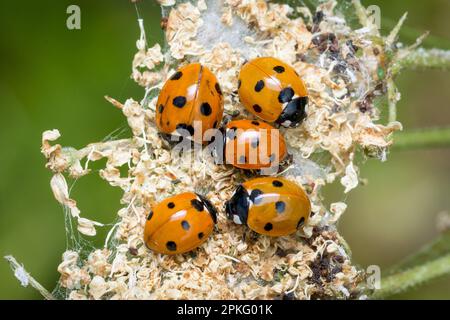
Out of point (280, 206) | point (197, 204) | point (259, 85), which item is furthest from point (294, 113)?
point (197, 204)

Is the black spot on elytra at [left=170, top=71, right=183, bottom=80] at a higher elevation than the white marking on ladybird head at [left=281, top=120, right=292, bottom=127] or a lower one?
higher

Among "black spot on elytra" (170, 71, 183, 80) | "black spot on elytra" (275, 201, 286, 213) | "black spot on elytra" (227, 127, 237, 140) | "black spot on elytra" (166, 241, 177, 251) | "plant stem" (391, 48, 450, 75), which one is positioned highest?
"plant stem" (391, 48, 450, 75)

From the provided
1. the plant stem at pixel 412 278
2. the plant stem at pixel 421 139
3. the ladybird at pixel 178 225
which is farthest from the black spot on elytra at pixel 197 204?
the plant stem at pixel 421 139

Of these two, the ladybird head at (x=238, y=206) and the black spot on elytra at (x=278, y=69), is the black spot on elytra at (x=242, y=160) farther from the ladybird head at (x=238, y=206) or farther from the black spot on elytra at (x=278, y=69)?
the black spot on elytra at (x=278, y=69)

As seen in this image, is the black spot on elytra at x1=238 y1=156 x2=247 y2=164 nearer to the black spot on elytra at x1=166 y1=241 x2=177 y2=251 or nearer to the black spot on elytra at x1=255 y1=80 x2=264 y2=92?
the black spot on elytra at x1=255 y1=80 x2=264 y2=92

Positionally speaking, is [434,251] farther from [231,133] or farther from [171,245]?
[171,245]

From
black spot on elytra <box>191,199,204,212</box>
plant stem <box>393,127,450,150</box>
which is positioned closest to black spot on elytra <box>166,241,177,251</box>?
black spot on elytra <box>191,199,204,212</box>

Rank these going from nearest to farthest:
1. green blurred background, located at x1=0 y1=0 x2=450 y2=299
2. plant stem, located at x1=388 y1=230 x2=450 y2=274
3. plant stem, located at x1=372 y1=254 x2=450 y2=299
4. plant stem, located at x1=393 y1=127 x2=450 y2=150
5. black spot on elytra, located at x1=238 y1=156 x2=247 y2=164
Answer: black spot on elytra, located at x1=238 y1=156 x2=247 y2=164 → plant stem, located at x1=372 y1=254 x2=450 y2=299 → plant stem, located at x1=393 y1=127 x2=450 y2=150 → plant stem, located at x1=388 y1=230 x2=450 y2=274 → green blurred background, located at x1=0 y1=0 x2=450 y2=299
